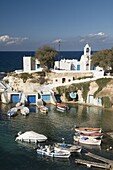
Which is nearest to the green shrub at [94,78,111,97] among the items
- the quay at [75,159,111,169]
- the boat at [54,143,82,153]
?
the boat at [54,143,82,153]

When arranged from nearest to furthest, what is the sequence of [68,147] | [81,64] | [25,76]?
[68,147] < [25,76] < [81,64]

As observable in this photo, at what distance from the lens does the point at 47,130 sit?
54.4 meters

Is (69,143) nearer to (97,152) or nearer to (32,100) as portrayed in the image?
(97,152)

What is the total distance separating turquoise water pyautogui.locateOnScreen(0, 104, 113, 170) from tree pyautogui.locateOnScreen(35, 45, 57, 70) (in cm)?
1995

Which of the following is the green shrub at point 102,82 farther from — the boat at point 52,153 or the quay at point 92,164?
the quay at point 92,164

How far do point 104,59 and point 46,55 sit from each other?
19.2 meters

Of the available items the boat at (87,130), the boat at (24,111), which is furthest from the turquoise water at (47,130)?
the boat at (87,130)

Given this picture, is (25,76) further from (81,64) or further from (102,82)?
(102,82)

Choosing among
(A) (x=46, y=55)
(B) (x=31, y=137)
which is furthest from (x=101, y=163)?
(A) (x=46, y=55)

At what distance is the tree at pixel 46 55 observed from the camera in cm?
8912

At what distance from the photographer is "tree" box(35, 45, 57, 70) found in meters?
89.1

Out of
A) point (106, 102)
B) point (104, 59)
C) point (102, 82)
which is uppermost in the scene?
point (104, 59)

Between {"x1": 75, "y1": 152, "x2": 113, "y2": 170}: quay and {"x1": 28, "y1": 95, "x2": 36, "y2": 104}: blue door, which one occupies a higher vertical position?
{"x1": 28, "y1": 95, "x2": 36, "y2": 104}: blue door

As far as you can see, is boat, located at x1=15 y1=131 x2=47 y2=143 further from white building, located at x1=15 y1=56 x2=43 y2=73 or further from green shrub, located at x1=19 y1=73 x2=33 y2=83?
white building, located at x1=15 y1=56 x2=43 y2=73
